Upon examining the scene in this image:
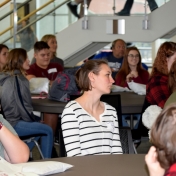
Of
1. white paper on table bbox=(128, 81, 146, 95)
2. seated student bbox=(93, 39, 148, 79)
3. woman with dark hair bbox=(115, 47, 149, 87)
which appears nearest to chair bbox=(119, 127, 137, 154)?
white paper on table bbox=(128, 81, 146, 95)

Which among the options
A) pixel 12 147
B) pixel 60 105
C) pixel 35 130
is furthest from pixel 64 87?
pixel 12 147

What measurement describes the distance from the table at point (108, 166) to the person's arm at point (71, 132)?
34 cm

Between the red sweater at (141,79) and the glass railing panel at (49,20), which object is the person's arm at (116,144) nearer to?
the red sweater at (141,79)

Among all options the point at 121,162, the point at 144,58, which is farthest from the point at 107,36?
the point at 121,162

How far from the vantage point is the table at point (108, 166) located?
249 centimetres

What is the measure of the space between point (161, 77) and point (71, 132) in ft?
4.73

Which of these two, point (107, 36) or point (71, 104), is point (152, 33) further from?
point (71, 104)

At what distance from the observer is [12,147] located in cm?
264

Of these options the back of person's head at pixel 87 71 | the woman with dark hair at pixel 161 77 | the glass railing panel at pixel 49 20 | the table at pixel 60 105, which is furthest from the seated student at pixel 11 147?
the glass railing panel at pixel 49 20

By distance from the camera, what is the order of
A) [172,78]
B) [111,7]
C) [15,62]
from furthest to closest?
1. [111,7]
2. [15,62]
3. [172,78]

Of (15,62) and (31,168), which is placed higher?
(15,62)

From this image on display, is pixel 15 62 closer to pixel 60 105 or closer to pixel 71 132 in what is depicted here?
pixel 60 105

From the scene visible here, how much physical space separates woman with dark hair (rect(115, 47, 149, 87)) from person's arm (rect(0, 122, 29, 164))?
410cm

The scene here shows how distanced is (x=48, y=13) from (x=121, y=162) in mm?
7265
